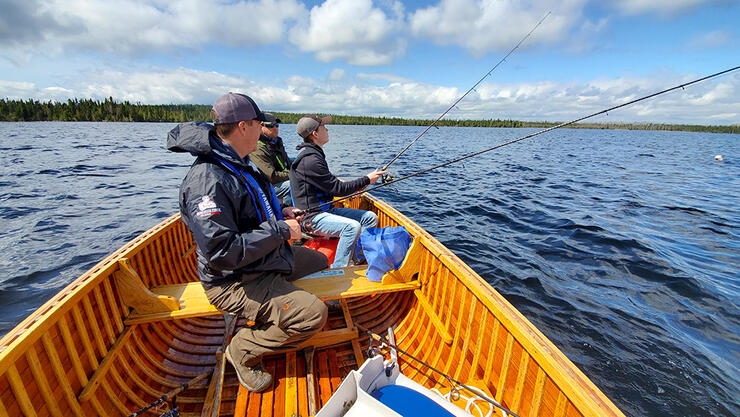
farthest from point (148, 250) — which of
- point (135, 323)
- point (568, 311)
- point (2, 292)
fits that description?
point (568, 311)

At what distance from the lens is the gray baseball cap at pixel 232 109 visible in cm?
248

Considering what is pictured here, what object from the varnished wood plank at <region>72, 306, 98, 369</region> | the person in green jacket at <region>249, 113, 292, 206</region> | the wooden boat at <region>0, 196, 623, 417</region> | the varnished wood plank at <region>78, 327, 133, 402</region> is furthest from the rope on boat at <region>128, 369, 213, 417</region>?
the person in green jacket at <region>249, 113, 292, 206</region>

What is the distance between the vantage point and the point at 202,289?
11.6 feet

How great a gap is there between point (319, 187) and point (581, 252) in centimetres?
725

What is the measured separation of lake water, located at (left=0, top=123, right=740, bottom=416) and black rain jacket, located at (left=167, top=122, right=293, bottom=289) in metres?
4.93

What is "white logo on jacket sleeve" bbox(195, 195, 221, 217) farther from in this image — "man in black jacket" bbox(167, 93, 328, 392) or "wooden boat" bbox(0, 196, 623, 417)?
"wooden boat" bbox(0, 196, 623, 417)

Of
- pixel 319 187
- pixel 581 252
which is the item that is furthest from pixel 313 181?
pixel 581 252

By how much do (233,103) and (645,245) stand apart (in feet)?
34.1

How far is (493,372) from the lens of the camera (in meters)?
2.80

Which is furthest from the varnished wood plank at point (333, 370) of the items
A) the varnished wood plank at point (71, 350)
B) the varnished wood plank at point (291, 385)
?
the varnished wood plank at point (71, 350)

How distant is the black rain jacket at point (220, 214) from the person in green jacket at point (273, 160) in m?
3.58

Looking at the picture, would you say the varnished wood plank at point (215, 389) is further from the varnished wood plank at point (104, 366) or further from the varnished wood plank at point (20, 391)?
the varnished wood plank at point (20, 391)

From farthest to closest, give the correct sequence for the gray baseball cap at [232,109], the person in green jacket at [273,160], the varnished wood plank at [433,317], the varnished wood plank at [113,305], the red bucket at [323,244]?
1. the person in green jacket at [273,160]
2. the red bucket at [323,244]
3. the varnished wood plank at [433,317]
4. the varnished wood plank at [113,305]
5. the gray baseball cap at [232,109]

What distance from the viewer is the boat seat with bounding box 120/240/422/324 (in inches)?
125
